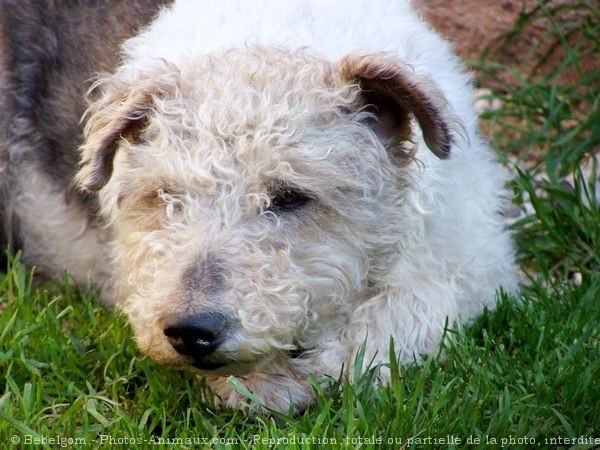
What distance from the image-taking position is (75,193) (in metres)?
5.01

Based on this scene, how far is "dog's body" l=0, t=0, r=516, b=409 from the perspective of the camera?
3602mm

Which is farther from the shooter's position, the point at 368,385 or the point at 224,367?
the point at 368,385

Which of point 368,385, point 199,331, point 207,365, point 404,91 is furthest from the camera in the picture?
point 404,91

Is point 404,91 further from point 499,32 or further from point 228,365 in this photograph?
point 499,32

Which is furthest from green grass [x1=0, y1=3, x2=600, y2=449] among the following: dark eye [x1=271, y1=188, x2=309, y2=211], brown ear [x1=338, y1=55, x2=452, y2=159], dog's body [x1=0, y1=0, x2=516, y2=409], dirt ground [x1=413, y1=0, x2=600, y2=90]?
dirt ground [x1=413, y1=0, x2=600, y2=90]

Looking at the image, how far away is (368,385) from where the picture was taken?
3.65 meters

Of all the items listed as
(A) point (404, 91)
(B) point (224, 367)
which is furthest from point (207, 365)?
(A) point (404, 91)

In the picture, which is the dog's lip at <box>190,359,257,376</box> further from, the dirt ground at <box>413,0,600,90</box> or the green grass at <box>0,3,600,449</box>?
the dirt ground at <box>413,0,600,90</box>

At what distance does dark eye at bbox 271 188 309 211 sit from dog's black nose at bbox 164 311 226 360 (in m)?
0.53

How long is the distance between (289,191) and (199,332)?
0.63 metres

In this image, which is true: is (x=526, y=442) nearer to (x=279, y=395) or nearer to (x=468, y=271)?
(x=279, y=395)

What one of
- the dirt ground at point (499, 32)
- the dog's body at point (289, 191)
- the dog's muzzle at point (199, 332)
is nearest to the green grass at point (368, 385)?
the dog's body at point (289, 191)

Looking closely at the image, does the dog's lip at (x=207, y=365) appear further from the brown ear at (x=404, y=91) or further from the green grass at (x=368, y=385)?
the brown ear at (x=404, y=91)

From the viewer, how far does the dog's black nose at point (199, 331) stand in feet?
11.0
